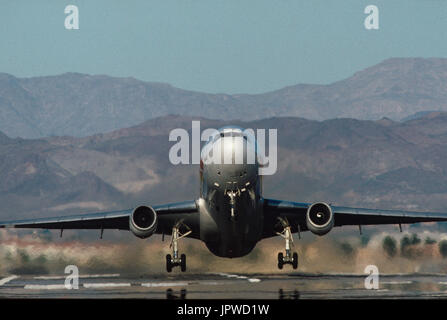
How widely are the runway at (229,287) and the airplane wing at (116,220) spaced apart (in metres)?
2.84

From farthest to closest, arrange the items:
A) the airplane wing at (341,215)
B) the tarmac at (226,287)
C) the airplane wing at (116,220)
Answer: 1. the airplane wing at (341,215)
2. the airplane wing at (116,220)
3. the tarmac at (226,287)

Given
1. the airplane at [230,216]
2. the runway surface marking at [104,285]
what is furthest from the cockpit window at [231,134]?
the runway surface marking at [104,285]

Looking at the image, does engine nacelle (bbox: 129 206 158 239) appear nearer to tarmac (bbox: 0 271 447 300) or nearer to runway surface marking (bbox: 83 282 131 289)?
tarmac (bbox: 0 271 447 300)

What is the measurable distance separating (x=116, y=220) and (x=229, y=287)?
279 inches

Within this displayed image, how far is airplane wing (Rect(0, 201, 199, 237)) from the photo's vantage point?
43.8 meters

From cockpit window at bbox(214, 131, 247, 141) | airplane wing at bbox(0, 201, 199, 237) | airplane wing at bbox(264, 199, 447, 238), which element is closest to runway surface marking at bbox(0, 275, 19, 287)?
airplane wing at bbox(0, 201, 199, 237)

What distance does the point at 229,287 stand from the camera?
43.9 meters

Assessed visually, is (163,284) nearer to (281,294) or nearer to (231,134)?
(281,294)

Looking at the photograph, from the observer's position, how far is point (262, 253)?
180 ft

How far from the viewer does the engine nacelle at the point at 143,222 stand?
42.2 meters

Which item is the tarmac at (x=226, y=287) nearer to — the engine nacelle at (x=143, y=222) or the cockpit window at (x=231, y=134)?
the engine nacelle at (x=143, y=222)

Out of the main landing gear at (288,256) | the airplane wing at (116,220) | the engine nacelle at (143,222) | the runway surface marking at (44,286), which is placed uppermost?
the airplane wing at (116,220)

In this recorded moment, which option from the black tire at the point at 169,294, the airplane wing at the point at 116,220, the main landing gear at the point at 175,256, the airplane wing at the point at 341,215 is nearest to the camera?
the black tire at the point at 169,294

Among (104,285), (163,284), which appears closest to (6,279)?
(104,285)
